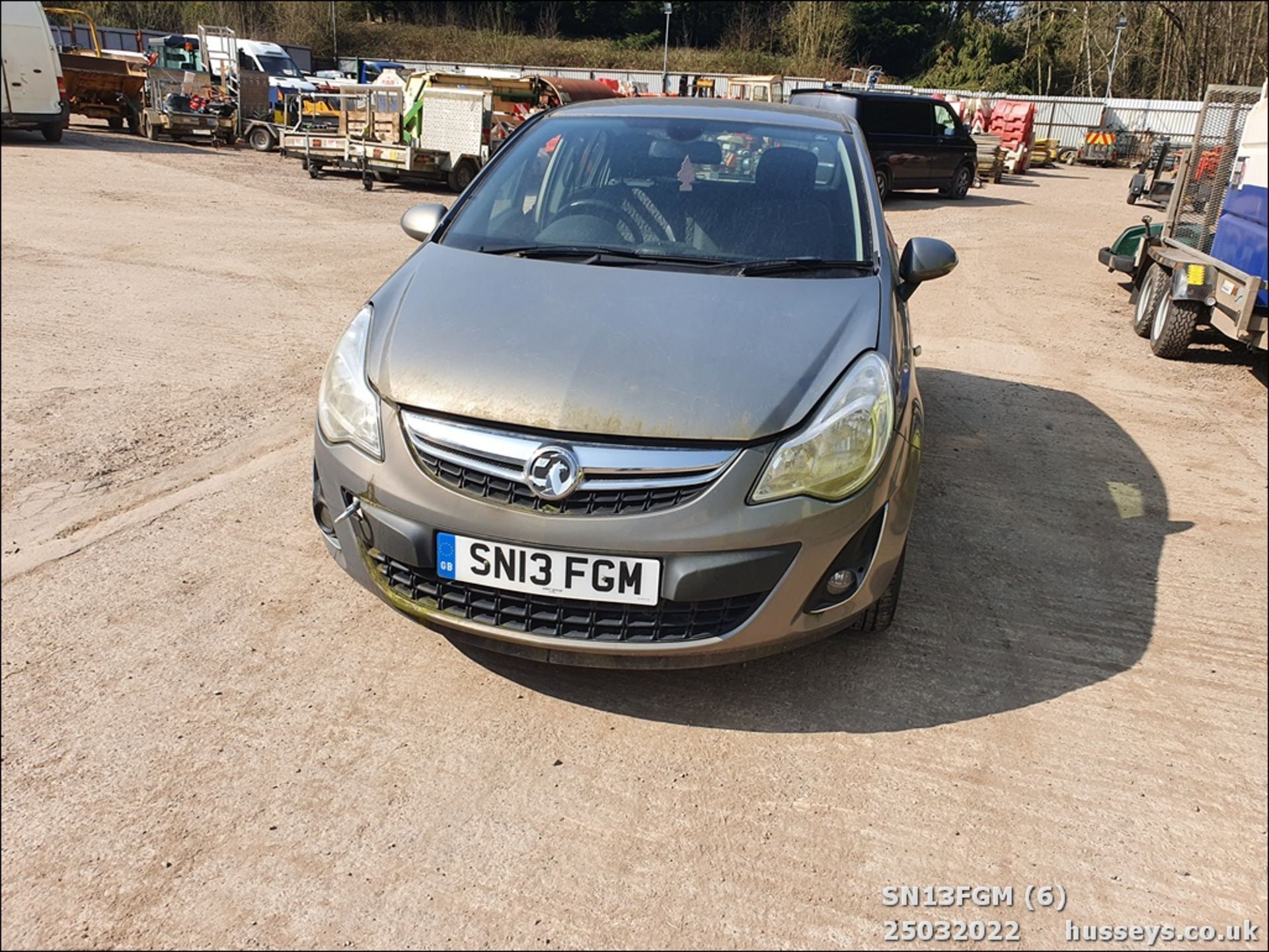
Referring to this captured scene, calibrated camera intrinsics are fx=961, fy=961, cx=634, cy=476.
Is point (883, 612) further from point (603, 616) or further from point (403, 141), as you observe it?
point (403, 141)

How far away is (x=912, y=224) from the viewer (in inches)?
606

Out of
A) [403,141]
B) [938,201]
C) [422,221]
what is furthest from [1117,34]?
[938,201]

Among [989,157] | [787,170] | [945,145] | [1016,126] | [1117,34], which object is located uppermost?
[1117,34]

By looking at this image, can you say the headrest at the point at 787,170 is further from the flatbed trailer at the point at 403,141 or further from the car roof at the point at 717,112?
the flatbed trailer at the point at 403,141

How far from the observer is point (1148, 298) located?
321 inches

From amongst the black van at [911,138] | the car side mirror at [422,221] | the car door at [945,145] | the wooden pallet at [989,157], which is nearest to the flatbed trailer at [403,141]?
the black van at [911,138]

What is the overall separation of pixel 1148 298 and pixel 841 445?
6866 mm

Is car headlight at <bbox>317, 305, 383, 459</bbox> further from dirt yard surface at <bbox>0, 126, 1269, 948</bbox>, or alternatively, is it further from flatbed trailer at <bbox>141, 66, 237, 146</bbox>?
flatbed trailer at <bbox>141, 66, 237, 146</bbox>

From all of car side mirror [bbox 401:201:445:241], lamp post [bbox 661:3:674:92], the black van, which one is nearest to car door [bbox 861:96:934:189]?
the black van

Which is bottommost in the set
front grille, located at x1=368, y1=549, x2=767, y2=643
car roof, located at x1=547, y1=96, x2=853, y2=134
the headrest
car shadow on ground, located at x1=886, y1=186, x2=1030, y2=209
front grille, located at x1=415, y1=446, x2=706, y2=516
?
car shadow on ground, located at x1=886, y1=186, x2=1030, y2=209

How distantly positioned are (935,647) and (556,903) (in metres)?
1.65

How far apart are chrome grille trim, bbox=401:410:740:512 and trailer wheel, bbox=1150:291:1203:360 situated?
5987 mm

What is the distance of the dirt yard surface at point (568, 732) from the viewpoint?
6.84 ft

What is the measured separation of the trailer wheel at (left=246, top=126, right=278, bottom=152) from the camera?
2094cm
